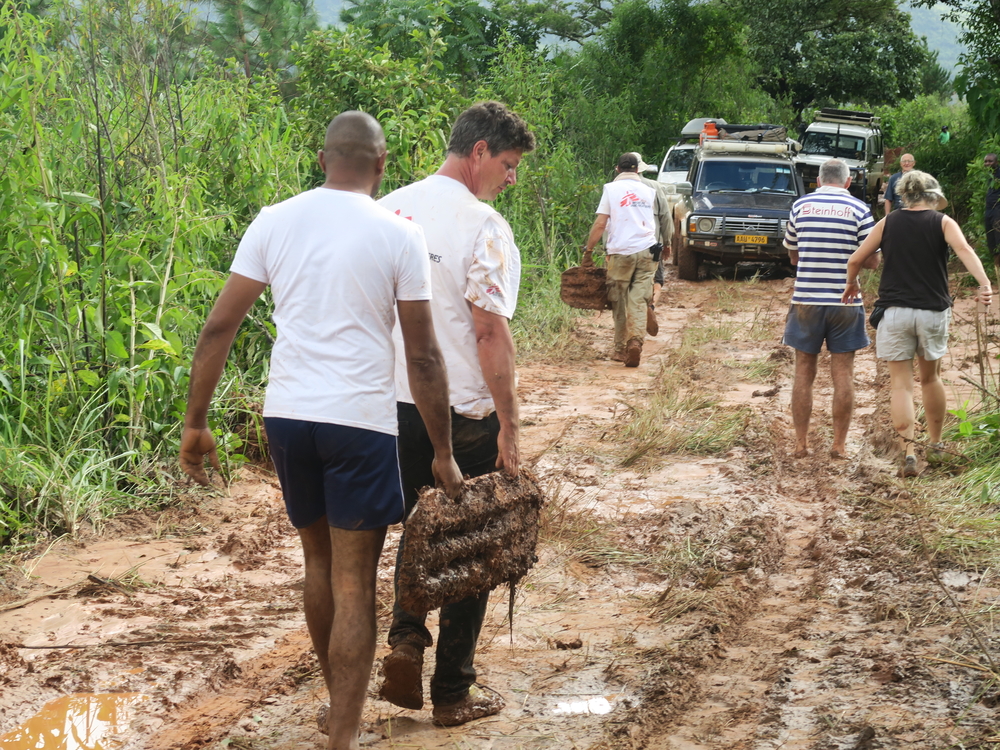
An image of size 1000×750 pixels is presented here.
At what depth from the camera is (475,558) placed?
3.26 metres

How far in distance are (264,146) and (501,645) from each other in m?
4.84

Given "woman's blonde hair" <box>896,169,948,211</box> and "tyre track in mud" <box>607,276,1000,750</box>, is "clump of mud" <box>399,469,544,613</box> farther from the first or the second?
"woman's blonde hair" <box>896,169,948,211</box>

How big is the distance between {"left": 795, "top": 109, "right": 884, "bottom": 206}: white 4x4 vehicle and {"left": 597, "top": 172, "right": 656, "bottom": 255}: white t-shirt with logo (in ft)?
43.1

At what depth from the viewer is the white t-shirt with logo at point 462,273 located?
331 centimetres

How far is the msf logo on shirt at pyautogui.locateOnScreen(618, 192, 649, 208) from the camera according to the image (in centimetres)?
984

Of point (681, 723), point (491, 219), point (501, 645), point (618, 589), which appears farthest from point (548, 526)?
point (491, 219)

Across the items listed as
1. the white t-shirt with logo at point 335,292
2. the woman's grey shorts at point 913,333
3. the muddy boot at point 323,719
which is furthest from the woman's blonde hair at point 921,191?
the muddy boot at point 323,719

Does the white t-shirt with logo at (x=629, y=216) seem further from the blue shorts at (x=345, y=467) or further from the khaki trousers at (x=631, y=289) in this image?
the blue shorts at (x=345, y=467)

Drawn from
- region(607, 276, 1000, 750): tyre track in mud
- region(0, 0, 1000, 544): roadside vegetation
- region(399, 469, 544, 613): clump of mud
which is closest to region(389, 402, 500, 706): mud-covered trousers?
region(399, 469, 544, 613): clump of mud

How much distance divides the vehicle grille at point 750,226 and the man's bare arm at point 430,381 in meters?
13.3

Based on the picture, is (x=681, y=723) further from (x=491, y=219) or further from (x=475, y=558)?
(x=491, y=219)

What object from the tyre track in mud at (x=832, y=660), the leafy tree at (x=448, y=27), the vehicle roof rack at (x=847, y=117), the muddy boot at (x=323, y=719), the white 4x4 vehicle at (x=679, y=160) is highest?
the leafy tree at (x=448, y=27)

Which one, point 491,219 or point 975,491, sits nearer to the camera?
point 491,219

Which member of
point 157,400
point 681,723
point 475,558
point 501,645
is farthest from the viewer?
point 157,400
